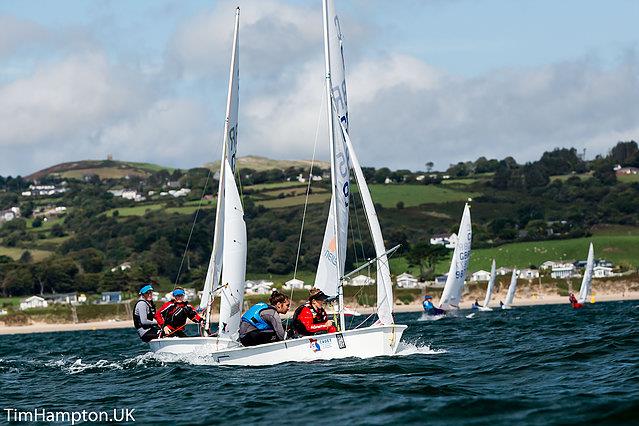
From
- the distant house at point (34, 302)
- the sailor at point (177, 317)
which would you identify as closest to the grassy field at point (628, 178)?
the distant house at point (34, 302)

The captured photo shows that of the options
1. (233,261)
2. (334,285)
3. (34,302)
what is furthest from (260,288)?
(334,285)

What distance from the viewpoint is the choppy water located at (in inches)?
601

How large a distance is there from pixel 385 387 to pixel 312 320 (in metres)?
4.99

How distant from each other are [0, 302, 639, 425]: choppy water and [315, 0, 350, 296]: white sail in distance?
2.37 metres

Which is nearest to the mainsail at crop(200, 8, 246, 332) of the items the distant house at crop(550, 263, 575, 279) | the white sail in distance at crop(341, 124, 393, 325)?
Answer: the white sail in distance at crop(341, 124, 393, 325)

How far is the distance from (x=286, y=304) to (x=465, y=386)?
5784 mm

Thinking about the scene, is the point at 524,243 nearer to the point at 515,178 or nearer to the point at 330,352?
the point at 515,178

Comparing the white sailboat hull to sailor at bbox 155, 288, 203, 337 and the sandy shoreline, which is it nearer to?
sailor at bbox 155, 288, 203, 337

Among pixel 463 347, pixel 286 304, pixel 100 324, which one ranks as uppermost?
pixel 286 304

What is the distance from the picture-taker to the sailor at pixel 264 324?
74.6 ft

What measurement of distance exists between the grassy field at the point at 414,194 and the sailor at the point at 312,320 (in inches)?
5503

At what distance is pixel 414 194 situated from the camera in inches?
6801

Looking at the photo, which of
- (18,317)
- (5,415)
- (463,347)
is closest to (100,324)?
(18,317)

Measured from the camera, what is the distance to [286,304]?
2259 centimetres
